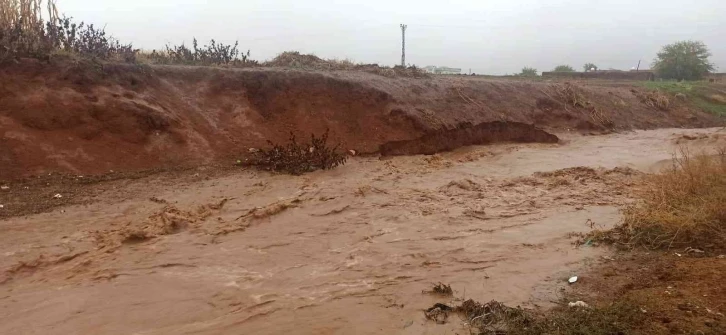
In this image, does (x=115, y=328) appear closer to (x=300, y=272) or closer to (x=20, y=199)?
(x=300, y=272)

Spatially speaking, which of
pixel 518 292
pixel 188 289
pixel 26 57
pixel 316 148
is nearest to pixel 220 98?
pixel 316 148

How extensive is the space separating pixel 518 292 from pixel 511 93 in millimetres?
10161

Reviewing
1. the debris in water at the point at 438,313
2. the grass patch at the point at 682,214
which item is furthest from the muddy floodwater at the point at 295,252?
the grass patch at the point at 682,214

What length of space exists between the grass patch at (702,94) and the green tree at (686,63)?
284 inches

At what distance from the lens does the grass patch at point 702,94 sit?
18.1 meters

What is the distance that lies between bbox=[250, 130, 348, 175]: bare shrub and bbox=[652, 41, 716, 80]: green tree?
23425 millimetres

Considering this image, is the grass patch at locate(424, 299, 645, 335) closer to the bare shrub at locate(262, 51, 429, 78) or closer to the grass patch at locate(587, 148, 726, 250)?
the grass patch at locate(587, 148, 726, 250)

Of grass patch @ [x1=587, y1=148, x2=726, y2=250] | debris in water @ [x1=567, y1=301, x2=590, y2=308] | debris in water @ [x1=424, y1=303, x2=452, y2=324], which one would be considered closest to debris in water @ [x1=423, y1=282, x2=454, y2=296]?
debris in water @ [x1=424, y1=303, x2=452, y2=324]

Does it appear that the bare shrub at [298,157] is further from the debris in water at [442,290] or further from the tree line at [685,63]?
the tree line at [685,63]

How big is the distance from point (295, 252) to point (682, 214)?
373 cm

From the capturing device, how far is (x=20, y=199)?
6.32 metres

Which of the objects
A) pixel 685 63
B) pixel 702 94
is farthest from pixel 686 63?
pixel 702 94

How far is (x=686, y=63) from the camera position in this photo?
26.4 meters

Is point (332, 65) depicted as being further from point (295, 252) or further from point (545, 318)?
point (545, 318)
